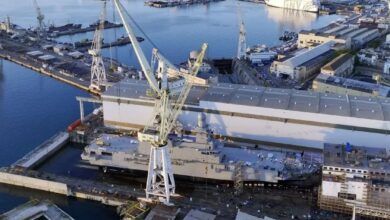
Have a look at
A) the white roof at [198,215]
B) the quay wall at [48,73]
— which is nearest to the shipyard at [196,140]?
the white roof at [198,215]

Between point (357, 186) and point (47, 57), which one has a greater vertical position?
point (47, 57)

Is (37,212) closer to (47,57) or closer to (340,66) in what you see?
(340,66)

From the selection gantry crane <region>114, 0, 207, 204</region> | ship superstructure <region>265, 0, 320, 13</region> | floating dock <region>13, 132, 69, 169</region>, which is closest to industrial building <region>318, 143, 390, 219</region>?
gantry crane <region>114, 0, 207, 204</region>

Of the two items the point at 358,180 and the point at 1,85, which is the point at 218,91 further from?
the point at 1,85

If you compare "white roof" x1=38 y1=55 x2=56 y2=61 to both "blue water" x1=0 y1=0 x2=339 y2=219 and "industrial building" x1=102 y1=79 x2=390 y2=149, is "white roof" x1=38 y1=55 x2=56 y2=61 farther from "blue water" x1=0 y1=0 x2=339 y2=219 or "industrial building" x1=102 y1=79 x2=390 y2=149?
"industrial building" x1=102 y1=79 x2=390 y2=149

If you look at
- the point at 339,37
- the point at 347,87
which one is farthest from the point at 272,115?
the point at 339,37

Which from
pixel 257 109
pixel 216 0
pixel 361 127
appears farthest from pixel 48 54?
pixel 216 0
